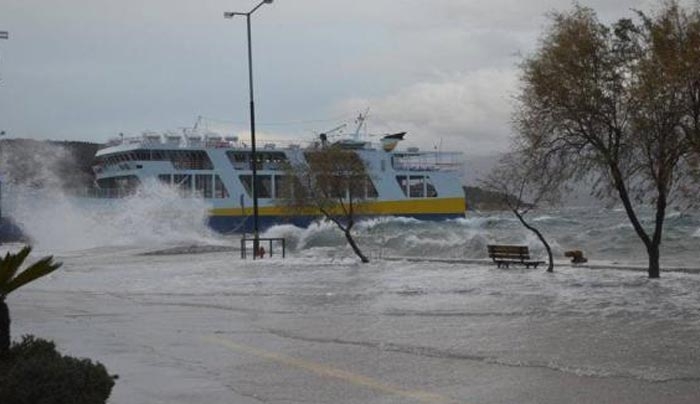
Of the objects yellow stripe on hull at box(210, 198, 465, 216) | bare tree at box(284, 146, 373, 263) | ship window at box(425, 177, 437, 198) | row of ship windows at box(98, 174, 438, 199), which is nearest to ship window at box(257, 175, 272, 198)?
row of ship windows at box(98, 174, 438, 199)

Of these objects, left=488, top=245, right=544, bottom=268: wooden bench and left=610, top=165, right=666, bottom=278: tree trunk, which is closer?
left=610, top=165, right=666, bottom=278: tree trunk

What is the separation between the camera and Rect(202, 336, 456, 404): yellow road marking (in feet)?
24.5

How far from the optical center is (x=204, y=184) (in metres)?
71.5

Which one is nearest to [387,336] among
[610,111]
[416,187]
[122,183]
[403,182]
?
[610,111]

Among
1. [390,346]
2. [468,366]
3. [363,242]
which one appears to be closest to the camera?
[468,366]

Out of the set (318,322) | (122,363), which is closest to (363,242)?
(318,322)

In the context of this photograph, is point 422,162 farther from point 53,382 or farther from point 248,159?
point 53,382

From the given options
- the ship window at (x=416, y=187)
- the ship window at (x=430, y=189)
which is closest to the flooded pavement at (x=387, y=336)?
the ship window at (x=416, y=187)

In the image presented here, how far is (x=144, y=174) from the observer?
68.9 meters

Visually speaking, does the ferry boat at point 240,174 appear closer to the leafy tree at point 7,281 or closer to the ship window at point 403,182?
the ship window at point 403,182

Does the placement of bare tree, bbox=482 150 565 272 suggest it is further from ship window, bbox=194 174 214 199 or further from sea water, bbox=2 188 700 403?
ship window, bbox=194 174 214 199

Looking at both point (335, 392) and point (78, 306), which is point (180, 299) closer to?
point (78, 306)

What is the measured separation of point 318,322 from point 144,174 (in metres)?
58.0

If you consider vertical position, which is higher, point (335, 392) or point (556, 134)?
point (556, 134)
